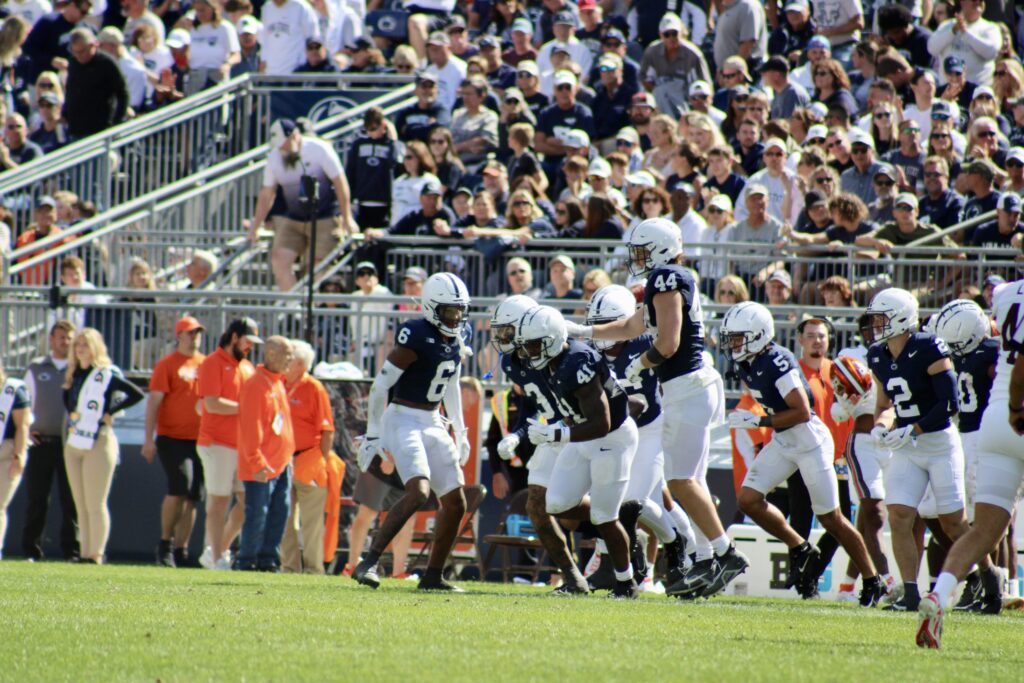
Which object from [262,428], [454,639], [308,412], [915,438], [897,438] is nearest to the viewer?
[454,639]

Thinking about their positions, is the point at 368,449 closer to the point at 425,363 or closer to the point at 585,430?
the point at 425,363

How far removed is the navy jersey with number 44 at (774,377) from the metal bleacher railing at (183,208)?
306 inches

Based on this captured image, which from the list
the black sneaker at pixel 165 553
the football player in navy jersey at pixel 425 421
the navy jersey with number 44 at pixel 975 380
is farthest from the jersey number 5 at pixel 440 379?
the black sneaker at pixel 165 553

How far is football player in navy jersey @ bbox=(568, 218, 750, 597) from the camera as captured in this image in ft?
33.6

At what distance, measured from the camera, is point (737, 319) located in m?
11.0

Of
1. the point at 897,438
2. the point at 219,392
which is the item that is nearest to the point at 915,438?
the point at 897,438

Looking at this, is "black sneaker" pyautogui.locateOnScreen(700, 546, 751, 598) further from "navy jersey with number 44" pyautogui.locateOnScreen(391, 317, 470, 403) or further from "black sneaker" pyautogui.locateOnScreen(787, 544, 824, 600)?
"navy jersey with number 44" pyautogui.locateOnScreen(391, 317, 470, 403)

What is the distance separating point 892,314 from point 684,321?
133 cm

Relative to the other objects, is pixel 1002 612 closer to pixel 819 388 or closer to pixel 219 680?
pixel 819 388

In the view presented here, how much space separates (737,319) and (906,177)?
659 cm

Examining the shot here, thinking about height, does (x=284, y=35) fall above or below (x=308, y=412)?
above

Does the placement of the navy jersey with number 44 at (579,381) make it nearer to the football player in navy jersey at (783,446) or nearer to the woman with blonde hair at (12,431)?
the football player in navy jersey at (783,446)

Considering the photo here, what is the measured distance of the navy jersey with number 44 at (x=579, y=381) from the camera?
10.1 metres

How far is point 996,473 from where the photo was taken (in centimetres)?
821
